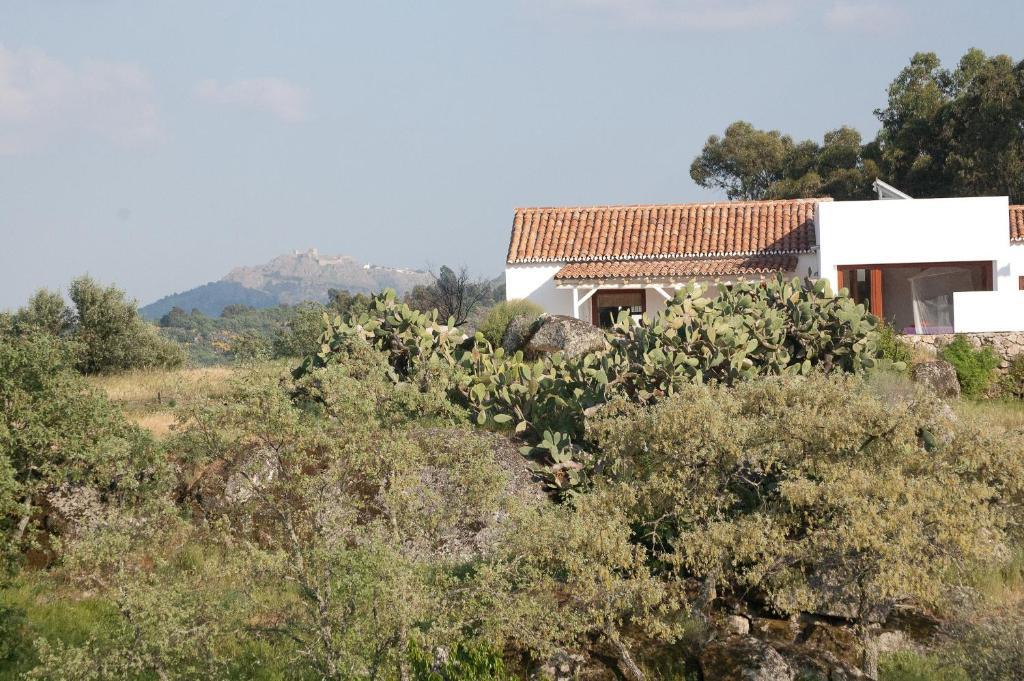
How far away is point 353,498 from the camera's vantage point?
9180 millimetres

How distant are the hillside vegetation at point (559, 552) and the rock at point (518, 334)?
6360 millimetres

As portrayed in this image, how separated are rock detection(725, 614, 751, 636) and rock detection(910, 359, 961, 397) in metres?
9.72

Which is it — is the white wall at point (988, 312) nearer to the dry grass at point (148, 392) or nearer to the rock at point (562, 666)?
the dry grass at point (148, 392)

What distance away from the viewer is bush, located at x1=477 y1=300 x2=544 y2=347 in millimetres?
22375

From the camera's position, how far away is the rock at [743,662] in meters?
9.11

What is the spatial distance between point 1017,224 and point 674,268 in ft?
27.1

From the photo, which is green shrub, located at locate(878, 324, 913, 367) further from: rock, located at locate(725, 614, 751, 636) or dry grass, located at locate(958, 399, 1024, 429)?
rock, located at locate(725, 614, 751, 636)

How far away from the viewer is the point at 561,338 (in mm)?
17812

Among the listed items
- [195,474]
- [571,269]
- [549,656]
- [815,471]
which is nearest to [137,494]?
[195,474]

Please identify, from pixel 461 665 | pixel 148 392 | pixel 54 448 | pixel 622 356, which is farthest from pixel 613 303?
pixel 461 665

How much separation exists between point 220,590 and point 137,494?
3.95 m

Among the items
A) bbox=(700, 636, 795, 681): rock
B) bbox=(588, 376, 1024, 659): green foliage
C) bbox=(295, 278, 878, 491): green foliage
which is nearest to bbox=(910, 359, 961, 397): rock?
bbox=(295, 278, 878, 491): green foliage

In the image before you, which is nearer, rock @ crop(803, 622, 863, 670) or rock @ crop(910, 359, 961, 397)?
rock @ crop(803, 622, 863, 670)

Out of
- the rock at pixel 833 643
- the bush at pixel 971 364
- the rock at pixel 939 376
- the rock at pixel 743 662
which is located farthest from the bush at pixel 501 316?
the rock at pixel 743 662
